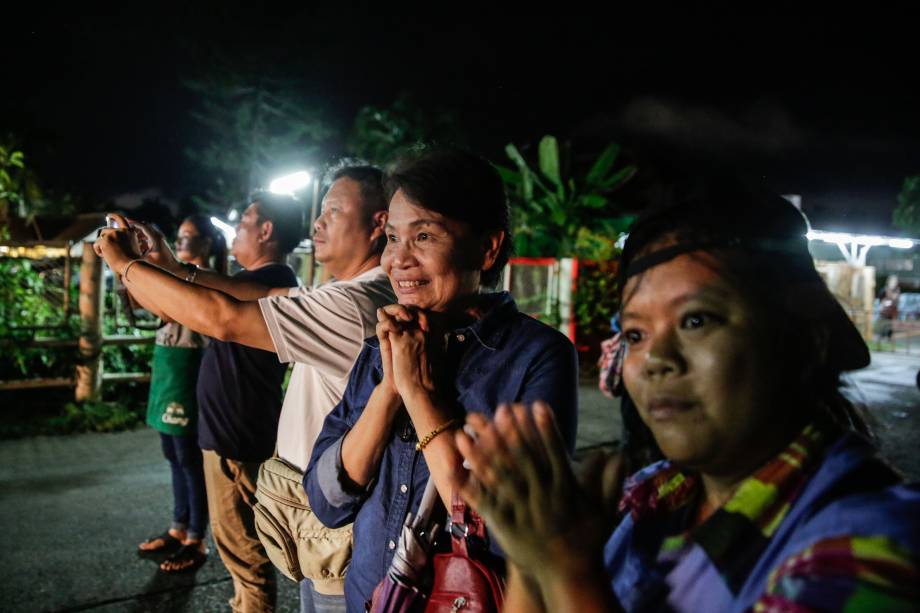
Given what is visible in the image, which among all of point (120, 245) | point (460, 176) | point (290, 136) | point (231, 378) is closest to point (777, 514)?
point (460, 176)

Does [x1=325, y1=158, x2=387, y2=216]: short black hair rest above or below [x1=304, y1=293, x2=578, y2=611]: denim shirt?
above

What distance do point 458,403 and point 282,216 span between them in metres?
2.13

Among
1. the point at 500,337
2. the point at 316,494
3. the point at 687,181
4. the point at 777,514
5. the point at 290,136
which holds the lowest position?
the point at 316,494

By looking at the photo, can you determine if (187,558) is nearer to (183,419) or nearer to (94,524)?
(183,419)

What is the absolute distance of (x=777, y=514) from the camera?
85cm

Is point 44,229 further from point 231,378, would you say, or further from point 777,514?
point 777,514

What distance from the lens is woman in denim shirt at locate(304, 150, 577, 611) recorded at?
157 centimetres

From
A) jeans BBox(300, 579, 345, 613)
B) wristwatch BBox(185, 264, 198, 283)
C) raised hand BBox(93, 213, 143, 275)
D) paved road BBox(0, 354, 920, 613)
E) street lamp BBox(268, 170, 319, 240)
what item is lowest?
paved road BBox(0, 354, 920, 613)

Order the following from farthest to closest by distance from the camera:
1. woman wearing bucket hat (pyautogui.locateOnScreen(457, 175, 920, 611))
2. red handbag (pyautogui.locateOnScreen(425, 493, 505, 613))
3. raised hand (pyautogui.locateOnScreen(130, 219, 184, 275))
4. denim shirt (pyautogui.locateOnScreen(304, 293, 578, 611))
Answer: raised hand (pyautogui.locateOnScreen(130, 219, 184, 275)) < denim shirt (pyautogui.locateOnScreen(304, 293, 578, 611)) < red handbag (pyautogui.locateOnScreen(425, 493, 505, 613)) < woman wearing bucket hat (pyautogui.locateOnScreen(457, 175, 920, 611))

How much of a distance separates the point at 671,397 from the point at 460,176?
3.30ft

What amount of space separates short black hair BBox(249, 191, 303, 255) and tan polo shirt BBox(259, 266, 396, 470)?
1.23 m

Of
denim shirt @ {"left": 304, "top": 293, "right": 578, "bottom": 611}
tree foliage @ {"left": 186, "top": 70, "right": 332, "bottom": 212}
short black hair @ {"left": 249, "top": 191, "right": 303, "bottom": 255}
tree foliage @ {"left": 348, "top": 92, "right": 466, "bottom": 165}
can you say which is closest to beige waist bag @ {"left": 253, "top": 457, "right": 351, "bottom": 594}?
denim shirt @ {"left": 304, "top": 293, "right": 578, "bottom": 611}

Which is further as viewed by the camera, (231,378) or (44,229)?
(44,229)

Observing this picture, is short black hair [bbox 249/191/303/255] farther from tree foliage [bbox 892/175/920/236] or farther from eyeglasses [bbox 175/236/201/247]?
tree foliage [bbox 892/175/920/236]
